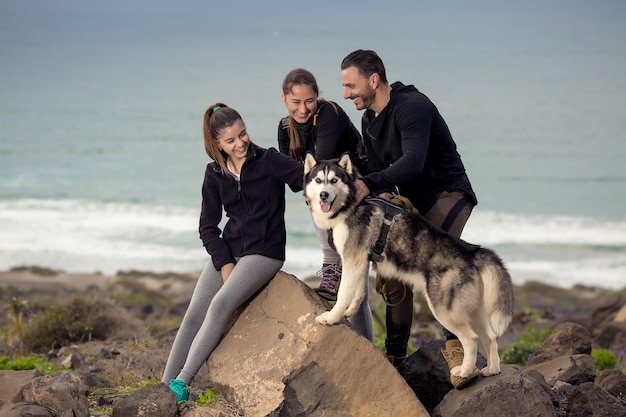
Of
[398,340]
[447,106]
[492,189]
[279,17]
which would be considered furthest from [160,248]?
[279,17]

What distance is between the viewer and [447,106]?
168ft

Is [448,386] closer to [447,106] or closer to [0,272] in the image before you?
[0,272]

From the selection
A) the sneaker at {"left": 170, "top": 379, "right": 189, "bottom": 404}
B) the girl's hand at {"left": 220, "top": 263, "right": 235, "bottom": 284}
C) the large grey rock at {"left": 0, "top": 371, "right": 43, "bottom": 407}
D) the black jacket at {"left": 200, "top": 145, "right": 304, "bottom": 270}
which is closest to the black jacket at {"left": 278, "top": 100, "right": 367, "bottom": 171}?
the black jacket at {"left": 200, "top": 145, "right": 304, "bottom": 270}

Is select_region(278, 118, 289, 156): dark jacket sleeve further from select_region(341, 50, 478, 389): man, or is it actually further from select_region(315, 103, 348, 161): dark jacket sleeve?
select_region(341, 50, 478, 389): man

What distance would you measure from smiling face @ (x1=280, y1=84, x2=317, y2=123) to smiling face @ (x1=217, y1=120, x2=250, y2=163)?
50cm

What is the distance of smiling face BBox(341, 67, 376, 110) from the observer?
729cm

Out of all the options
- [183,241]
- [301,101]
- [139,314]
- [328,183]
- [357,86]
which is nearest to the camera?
[328,183]

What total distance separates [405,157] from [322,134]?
0.90 m

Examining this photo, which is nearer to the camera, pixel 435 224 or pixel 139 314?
pixel 435 224

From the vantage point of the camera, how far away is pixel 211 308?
7426mm

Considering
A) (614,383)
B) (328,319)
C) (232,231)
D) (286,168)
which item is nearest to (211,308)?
(232,231)

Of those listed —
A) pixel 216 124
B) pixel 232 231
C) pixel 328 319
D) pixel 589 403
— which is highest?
pixel 216 124

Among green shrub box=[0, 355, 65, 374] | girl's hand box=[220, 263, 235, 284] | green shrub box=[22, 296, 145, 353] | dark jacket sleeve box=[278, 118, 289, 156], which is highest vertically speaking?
dark jacket sleeve box=[278, 118, 289, 156]

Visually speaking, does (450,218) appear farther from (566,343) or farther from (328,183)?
(566,343)
